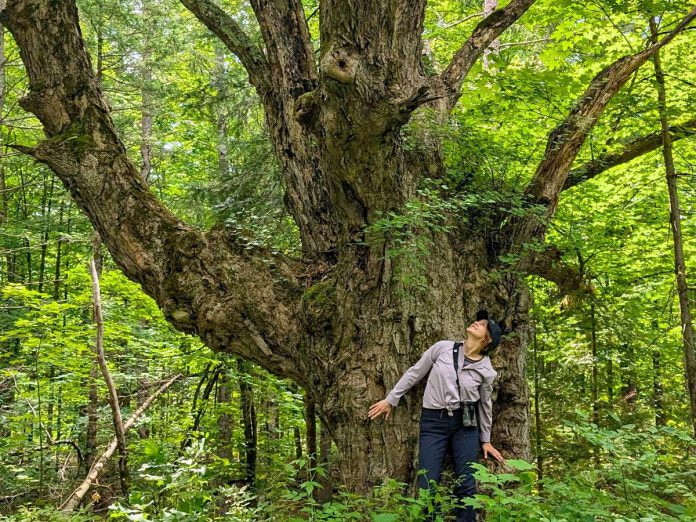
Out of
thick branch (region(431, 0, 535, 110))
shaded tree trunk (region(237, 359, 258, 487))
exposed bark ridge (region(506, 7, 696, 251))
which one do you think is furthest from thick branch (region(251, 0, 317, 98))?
shaded tree trunk (region(237, 359, 258, 487))

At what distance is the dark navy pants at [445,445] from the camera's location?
388 cm

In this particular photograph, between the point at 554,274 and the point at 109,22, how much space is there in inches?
377

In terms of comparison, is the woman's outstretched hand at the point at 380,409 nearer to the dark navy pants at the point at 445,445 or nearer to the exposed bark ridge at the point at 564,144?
the dark navy pants at the point at 445,445

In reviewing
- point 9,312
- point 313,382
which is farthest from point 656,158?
point 9,312

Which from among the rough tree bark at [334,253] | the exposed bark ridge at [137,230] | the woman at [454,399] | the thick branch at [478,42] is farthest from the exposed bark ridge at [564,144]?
the exposed bark ridge at [137,230]

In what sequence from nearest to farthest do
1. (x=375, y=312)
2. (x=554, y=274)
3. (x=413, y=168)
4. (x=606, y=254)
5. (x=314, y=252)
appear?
(x=375, y=312) → (x=413, y=168) → (x=314, y=252) → (x=554, y=274) → (x=606, y=254)

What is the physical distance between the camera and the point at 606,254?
27.6 feet

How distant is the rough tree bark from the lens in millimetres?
4176

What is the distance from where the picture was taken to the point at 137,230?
15.5 ft

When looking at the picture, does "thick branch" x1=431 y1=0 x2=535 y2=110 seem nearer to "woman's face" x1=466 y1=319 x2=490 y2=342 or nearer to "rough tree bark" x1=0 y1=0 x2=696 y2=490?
"rough tree bark" x1=0 y1=0 x2=696 y2=490

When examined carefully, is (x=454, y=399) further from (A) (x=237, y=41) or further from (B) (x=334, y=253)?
(A) (x=237, y=41)

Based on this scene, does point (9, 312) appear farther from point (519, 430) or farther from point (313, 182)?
point (519, 430)

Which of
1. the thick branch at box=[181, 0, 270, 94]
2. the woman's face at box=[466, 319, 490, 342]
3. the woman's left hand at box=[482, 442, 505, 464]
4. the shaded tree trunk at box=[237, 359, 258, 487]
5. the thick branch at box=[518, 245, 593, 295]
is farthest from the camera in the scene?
the shaded tree trunk at box=[237, 359, 258, 487]

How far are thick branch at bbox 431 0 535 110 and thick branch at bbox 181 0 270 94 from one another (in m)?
1.99
